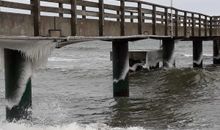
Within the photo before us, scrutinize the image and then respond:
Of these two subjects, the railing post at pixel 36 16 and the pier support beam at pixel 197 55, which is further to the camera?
the pier support beam at pixel 197 55

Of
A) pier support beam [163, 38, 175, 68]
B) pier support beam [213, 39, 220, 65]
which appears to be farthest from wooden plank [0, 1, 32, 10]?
pier support beam [213, 39, 220, 65]

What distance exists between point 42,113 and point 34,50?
3446 millimetres

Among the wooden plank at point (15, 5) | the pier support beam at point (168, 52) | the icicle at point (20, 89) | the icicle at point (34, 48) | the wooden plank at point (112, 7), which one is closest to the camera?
the wooden plank at point (15, 5)

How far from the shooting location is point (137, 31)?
67.7ft

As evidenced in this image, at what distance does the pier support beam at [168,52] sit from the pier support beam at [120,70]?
897 cm

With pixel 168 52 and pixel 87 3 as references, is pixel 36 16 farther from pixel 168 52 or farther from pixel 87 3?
pixel 168 52

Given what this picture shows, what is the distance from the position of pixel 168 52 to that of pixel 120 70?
30.3 ft

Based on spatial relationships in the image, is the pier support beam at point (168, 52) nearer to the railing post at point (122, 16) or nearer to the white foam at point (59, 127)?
the railing post at point (122, 16)

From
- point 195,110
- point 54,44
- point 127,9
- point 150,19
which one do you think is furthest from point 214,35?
point 54,44

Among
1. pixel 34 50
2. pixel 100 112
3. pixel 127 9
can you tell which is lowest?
pixel 100 112

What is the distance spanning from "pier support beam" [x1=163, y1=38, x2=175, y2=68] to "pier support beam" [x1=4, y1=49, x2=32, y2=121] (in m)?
15.8

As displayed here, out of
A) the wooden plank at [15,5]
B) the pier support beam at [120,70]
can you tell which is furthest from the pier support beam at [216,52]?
the wooden plank at [15,5]

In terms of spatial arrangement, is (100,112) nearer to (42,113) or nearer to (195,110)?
(42,113)

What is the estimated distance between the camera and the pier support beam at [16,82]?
13391 millimetres
